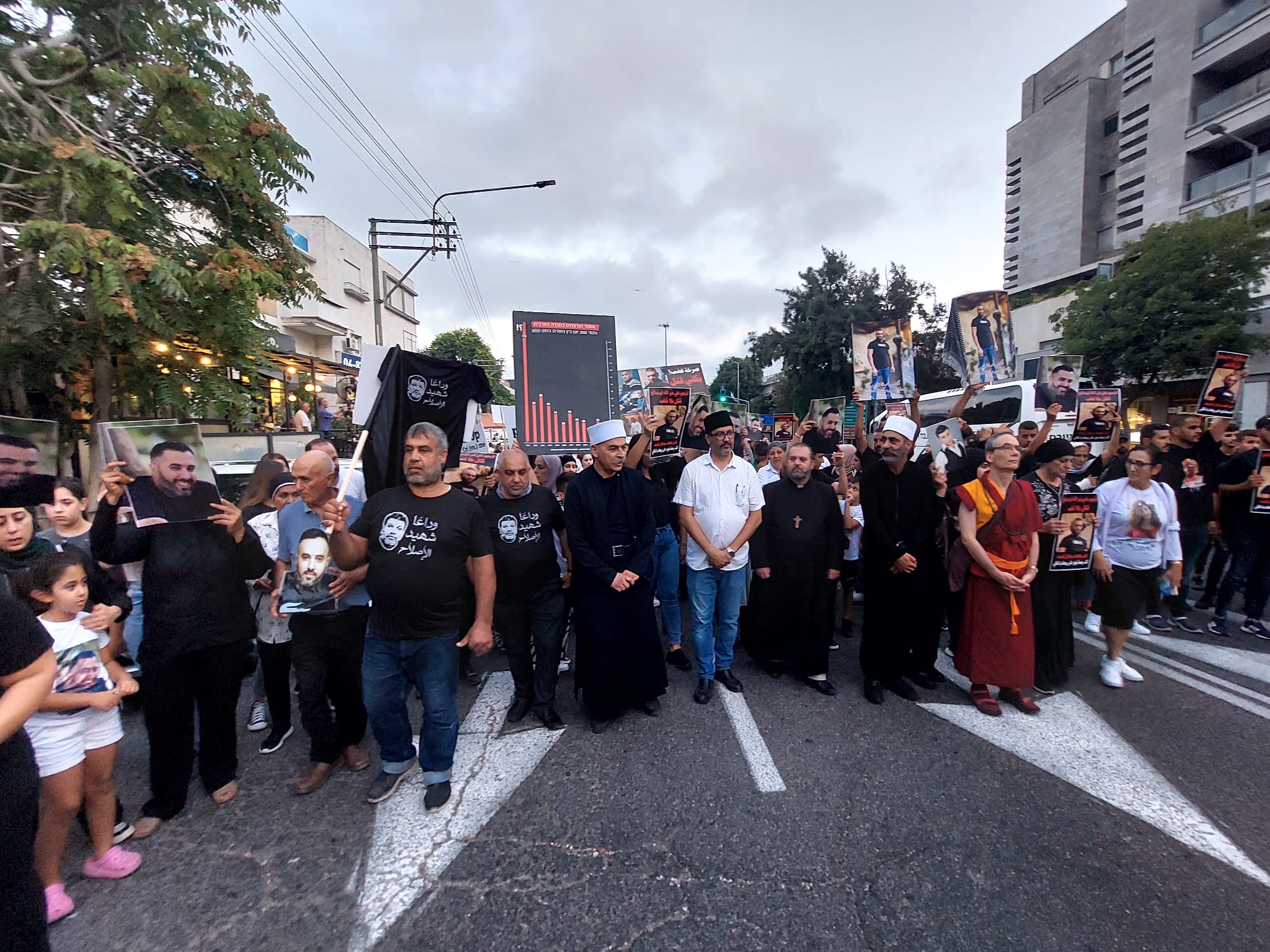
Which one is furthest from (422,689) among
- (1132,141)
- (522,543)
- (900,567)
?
(1132,141)

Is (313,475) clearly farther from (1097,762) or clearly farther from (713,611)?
(1097,762)

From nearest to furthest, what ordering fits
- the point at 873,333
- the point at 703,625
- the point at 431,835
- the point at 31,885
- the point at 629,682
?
the point at 31,885 < the point at 431,835 < the point at 629,682 < the point at 703,625 < the point at 873,333

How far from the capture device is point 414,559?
3023 millimetres

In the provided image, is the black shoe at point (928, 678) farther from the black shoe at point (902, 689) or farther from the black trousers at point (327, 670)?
the black trousers at point (327, 670)

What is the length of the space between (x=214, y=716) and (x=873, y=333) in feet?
24.9

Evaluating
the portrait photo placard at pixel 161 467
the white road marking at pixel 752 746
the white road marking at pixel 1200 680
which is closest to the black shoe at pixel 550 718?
the white road marking at pixel 752 746

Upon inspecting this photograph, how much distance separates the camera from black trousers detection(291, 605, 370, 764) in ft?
10.8

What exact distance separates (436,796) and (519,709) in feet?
3.56

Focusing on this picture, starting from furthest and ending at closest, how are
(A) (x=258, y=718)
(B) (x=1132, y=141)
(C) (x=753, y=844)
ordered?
(B) (x=1132, y=141)
(A) (x=258, y=718)
(C) (x=753, y=844)

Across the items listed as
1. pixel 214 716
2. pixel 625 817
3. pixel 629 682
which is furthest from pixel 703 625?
pixel 214 716

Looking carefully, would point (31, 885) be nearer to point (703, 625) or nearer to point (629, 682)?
point (629, 682)

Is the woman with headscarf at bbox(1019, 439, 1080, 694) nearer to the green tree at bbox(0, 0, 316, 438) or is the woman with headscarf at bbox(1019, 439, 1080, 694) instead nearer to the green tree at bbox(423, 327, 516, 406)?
the green tree at bbox(0, 0, 316, 438)

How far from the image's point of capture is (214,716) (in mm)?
3131

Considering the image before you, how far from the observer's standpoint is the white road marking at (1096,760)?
277 cm
